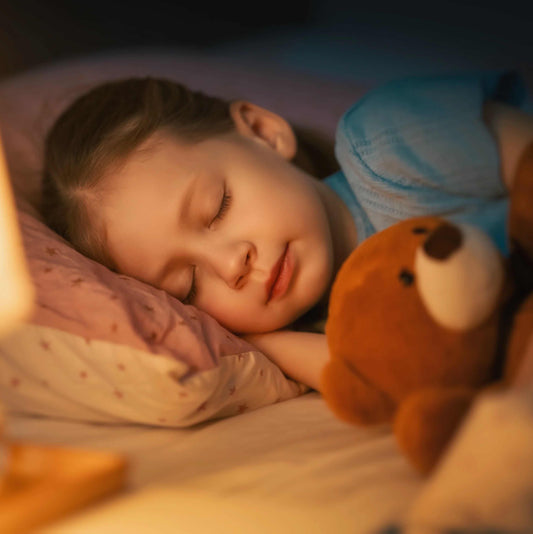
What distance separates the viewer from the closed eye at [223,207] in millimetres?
957

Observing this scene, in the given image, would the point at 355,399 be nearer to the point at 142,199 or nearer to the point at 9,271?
the point at 9,271

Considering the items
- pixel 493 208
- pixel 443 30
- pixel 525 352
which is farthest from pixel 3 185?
pixel 443 30

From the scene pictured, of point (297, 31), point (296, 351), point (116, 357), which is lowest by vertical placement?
point (296, 351)

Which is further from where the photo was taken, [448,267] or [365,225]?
[365,225]

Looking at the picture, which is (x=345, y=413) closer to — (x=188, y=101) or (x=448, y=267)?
(x=448, y=267)

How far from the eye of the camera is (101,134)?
109cm

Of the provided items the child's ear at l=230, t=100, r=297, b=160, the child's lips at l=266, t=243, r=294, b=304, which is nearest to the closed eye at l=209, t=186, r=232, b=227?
the child's lips at l=266, t=243, r=294, b=304

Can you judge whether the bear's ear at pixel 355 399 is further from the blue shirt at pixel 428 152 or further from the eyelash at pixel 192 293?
the eyelash at pixel 192 293

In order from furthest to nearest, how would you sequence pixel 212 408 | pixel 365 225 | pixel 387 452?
pixel 365 225
pixel 212 408
pixel 387 452

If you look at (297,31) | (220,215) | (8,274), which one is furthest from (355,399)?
(297,31)

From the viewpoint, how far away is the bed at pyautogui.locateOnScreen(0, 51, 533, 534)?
398 mm

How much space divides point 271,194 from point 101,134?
13.6 inches

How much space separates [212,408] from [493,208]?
47 centimetres

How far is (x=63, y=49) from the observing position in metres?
1.68
